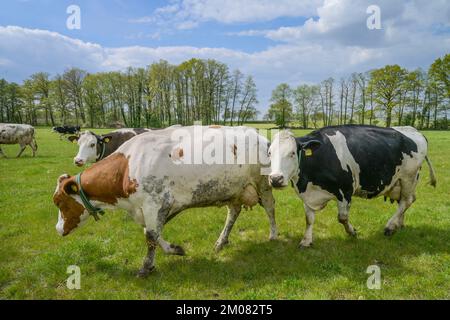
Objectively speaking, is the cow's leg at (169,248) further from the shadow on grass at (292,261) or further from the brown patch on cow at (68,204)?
the brown patch on cow at (68,204)

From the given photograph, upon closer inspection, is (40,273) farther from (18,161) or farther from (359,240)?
(18,161)

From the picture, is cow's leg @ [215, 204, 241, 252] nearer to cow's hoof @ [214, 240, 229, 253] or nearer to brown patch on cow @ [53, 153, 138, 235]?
cow's hoof @ [214, 240, 229, 253]

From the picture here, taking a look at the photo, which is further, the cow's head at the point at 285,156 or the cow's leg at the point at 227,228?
the cow's leg at the point at 227,228

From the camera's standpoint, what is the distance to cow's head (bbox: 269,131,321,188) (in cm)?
539

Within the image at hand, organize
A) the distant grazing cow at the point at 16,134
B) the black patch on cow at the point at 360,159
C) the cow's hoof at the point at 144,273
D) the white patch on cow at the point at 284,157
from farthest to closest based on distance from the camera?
the distant grazing cow at the point at 16,134
the black patch on cow at the point at 360,159
the white patch on cow at the point at 284,157
the cow's hoof at the point at 144,273

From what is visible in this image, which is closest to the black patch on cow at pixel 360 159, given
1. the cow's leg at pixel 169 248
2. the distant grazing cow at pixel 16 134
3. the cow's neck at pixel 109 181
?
the cow's leg at pixel 169 248

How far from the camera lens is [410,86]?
59375mm

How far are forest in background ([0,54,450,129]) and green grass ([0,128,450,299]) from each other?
183 feet

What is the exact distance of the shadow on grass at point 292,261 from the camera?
515 centimetres

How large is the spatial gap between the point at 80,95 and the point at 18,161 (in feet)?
192

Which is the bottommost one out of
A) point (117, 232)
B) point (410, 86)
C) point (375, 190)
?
point (117, 232)

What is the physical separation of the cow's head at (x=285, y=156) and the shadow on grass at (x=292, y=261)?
145 cm

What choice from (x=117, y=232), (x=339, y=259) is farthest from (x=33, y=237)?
(x=339, y=259)

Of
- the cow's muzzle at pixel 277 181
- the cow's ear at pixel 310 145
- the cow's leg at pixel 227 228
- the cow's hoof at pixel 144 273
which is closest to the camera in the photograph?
the cow's hoof at pixel 144 273
